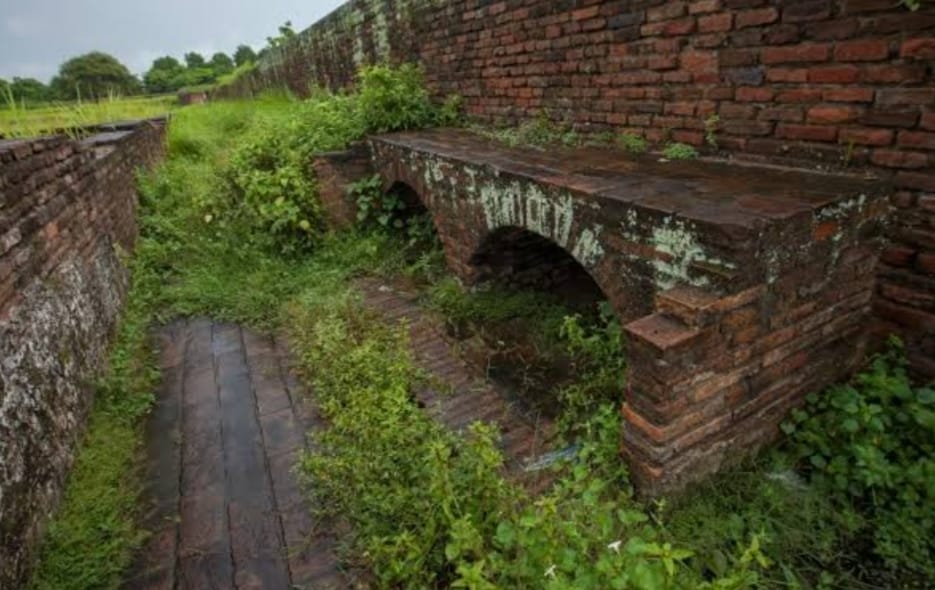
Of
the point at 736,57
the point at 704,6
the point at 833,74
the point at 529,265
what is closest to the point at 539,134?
the point at 529,265

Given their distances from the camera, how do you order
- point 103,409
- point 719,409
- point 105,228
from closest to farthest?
1. point 719,409
2. point 103,409
3. point 105,228

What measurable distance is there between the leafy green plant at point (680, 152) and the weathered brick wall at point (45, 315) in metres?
3.56

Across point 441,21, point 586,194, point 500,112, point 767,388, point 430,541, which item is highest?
point 441,21

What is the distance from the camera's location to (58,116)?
593 centimetres

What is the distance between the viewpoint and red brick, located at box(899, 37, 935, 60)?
209 centimetres

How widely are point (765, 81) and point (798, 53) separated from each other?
0.20 metres

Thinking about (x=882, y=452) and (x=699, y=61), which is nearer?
(x=882, y=452)

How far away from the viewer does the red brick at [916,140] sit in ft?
7.04

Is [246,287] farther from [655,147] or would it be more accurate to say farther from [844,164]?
[844,164]

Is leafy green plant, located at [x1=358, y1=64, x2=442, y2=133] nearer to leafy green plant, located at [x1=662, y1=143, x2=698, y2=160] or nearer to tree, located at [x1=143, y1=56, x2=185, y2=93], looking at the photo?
leafy green plant, located at [x1=662, y1=143, x2=698, y2=160]

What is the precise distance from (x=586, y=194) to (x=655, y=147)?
111 centimetres

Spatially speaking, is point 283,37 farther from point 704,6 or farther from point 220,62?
point 220,62

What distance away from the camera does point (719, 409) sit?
7.23ft

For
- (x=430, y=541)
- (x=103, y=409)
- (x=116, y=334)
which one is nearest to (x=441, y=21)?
(x=116, y=334)
